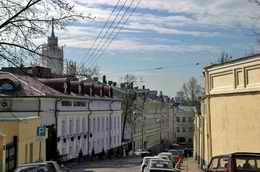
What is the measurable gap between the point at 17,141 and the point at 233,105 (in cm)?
1175

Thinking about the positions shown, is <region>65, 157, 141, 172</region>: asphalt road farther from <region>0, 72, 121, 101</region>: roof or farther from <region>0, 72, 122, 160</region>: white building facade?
<region>0, 72, 121, 101</region>: roof

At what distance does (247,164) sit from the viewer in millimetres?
17516

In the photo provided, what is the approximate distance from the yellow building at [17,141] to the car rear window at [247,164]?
1196cm

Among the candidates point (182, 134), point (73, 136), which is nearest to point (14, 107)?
point (73, 136)

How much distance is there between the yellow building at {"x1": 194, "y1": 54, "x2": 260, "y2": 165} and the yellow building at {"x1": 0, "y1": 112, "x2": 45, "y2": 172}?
10.8 metres

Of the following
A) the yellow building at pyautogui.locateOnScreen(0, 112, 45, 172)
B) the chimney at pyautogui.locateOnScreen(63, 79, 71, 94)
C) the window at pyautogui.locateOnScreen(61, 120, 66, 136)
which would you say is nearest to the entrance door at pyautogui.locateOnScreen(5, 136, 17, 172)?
the yellow building at pyautogui.locateOnScreen(0, 112, 45, 172)

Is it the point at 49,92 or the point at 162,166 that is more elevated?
the point at 49,92

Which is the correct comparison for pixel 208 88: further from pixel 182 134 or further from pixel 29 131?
pixel 182 134

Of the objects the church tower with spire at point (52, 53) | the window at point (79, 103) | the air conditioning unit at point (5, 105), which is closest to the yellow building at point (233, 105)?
the church tower with spire at point (52, 53)

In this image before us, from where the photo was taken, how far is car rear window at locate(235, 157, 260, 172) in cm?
1745

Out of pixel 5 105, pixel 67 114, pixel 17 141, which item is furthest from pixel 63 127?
pixel 17 141

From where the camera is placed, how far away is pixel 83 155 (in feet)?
220

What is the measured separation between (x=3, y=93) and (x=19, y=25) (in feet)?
124

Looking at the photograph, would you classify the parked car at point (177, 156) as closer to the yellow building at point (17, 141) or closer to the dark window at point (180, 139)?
the yellow building at point (17, 141)
